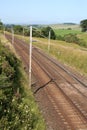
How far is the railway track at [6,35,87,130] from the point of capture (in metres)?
20.5

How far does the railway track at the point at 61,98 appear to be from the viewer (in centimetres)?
2055

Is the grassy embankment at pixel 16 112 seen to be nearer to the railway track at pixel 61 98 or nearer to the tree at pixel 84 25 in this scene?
the railway track at pixel 61 98

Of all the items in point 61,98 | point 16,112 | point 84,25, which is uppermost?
point 16,112

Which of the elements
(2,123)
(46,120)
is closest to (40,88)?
(46,120)

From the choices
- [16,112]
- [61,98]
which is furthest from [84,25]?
[16,112]

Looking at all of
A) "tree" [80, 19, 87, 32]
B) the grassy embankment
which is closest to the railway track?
the grassy embankment

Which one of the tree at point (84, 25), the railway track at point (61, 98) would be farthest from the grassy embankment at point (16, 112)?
the tree at point (84, 25)

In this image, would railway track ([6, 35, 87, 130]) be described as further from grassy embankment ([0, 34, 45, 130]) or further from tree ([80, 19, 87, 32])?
tree ([80, 19, 87, 32])

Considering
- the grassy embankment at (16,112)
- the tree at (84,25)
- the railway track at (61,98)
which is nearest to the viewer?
the grassy embankment at (16,112)

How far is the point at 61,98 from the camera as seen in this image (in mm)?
27094

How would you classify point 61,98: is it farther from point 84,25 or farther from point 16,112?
point 84,25

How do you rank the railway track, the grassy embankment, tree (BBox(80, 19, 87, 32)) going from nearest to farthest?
1. the grassy embankment
2. the railway track
3. tree (BBox(80, 19, 87, 32))

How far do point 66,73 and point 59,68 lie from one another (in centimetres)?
431

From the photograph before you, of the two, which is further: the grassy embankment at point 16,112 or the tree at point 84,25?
the tree at point 84,25
